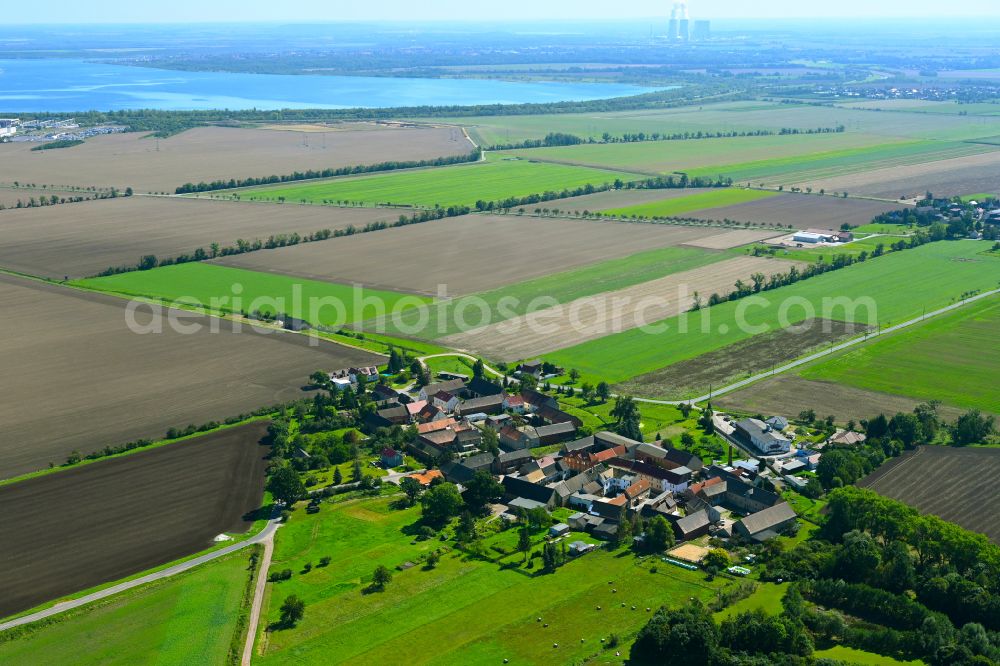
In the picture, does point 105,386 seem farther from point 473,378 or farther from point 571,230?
point 571,230

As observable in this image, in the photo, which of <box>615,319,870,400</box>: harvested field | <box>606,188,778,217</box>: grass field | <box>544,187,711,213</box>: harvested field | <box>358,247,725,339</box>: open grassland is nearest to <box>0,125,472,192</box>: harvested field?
<box>544,187,711,213</box>: harvested field

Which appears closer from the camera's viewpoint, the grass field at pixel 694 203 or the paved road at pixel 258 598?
the paved road at pixel 258 598

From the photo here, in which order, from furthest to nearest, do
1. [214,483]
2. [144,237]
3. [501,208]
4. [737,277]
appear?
[501,208] → [144,237] → [737,277] → [214,483]

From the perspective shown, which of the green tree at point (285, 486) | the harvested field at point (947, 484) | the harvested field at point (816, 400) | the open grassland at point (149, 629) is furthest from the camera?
the harvested field at point (816, 400)

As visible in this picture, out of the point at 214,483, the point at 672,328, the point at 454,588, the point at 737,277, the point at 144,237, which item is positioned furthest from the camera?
the point at 144,237

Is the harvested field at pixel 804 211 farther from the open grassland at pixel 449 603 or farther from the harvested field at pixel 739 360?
the open grassland at pixel 449 603

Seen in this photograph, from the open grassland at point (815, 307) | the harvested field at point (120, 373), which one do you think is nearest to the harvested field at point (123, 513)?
the harvested field at point (120, 373)

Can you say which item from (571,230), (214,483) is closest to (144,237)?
(571,230)
